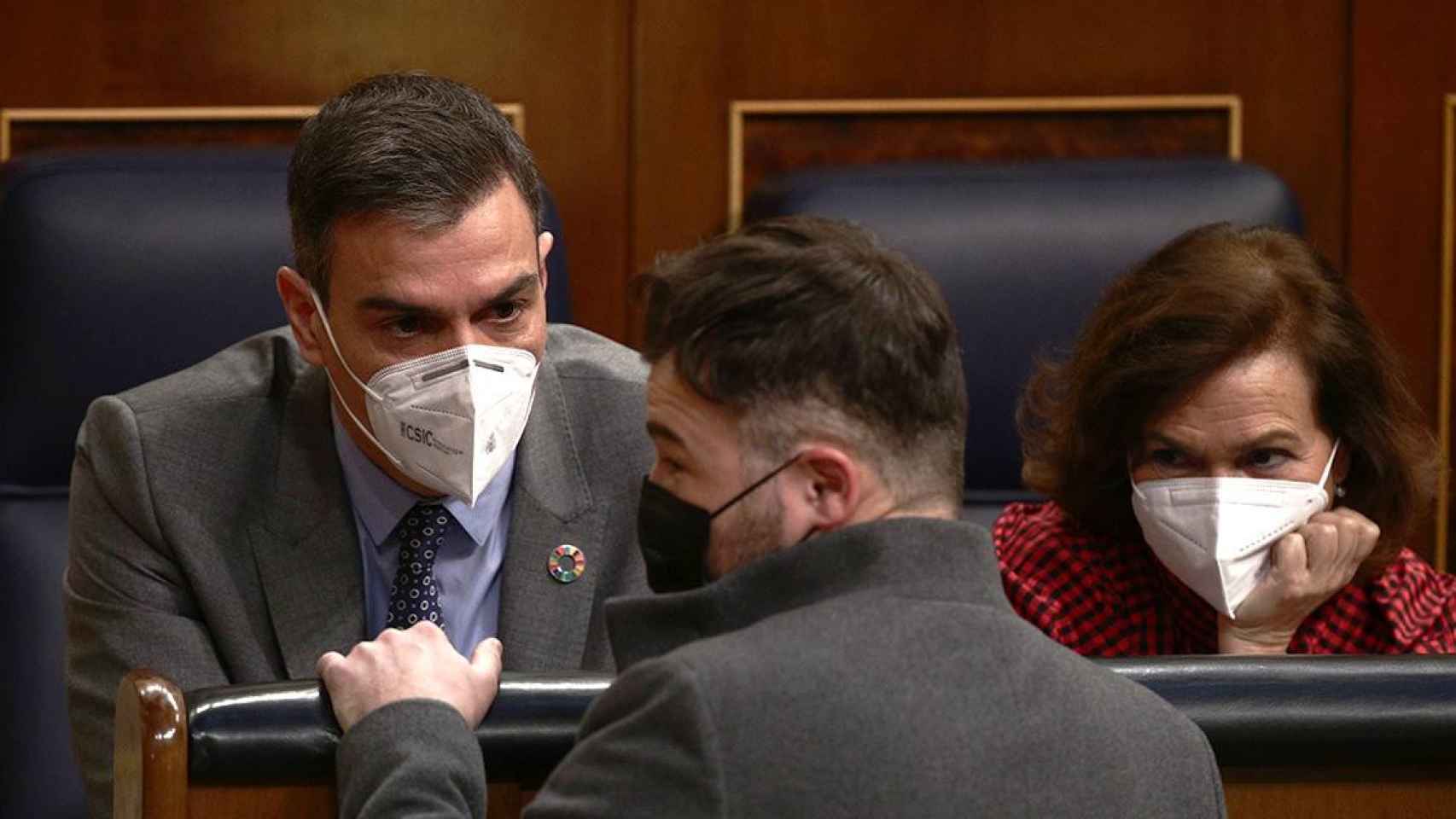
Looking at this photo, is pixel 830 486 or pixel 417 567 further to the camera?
pixel 417 567

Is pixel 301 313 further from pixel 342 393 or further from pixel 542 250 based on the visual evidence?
pixel 542 250

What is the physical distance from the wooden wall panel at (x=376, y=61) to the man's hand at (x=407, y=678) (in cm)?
159

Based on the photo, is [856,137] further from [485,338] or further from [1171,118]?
[485,338]

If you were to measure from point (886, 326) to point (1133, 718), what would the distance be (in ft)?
0.95

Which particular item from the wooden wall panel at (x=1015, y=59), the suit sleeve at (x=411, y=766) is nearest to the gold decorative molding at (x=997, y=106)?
the wooden wall panel at (x=1015, y=59)

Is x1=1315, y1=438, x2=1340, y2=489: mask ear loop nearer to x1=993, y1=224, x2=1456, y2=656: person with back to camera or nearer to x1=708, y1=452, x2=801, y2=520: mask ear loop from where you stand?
x1=993, y1=224, x2=1456, y2=656: person with back to camera

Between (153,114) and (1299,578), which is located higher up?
(153,114)

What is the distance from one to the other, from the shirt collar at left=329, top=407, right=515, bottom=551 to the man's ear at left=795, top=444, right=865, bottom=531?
2.71 ft

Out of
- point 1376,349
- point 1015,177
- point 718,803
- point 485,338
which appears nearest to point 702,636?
point 718,803

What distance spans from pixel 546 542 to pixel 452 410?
7.7 inches

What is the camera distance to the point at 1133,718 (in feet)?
4.28

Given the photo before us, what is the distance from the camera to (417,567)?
6.79 ft

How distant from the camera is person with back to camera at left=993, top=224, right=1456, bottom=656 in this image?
212 cm

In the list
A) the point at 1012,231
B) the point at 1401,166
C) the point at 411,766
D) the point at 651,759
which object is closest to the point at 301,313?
the point at 411,766
